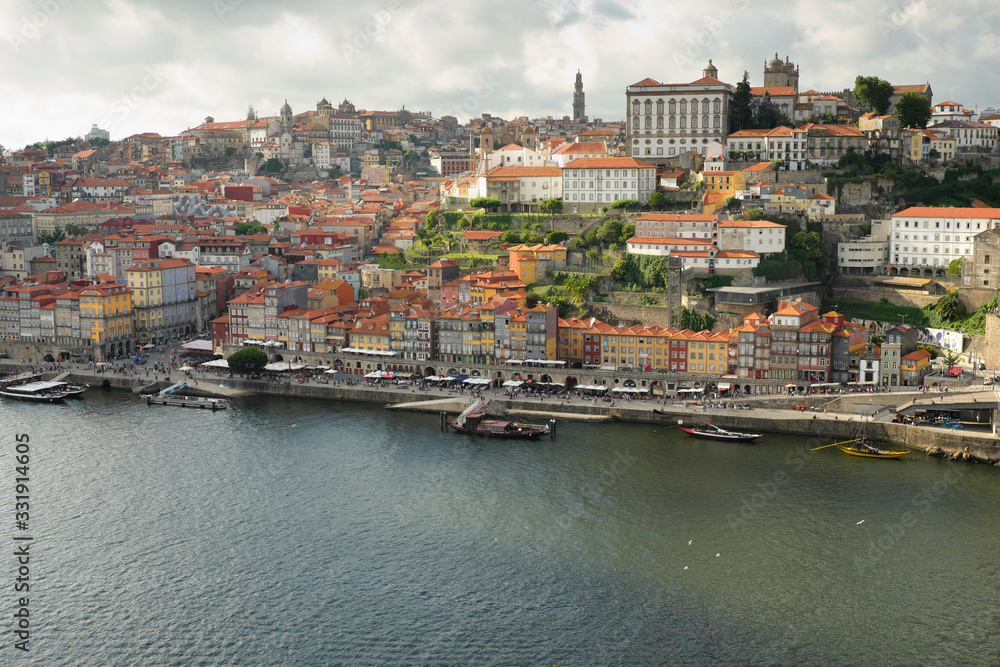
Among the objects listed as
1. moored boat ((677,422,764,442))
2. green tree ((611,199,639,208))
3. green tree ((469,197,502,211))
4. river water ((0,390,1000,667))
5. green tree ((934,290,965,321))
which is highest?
green tree ((469,197,502,211))

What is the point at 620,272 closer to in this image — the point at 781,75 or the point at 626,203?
the point at 626,203

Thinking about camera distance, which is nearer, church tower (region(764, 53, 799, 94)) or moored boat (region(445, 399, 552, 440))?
moored boat (region(445, 399, 552, 440))

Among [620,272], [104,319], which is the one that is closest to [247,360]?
[104,319]

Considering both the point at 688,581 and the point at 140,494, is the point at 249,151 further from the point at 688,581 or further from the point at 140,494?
the point at 688,581

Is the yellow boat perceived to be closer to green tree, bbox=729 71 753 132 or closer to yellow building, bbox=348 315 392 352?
yellow building, bbox=348 315 392 352

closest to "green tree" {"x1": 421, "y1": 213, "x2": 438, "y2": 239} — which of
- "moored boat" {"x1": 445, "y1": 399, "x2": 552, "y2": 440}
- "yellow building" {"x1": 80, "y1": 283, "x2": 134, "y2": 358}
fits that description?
"yellow building" {"x1": 80, "y1": 283, "x2": 134, "y2": 358}

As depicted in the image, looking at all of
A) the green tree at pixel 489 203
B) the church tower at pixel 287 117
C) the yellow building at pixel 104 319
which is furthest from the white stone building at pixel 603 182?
the church tower at pixel 287 117
